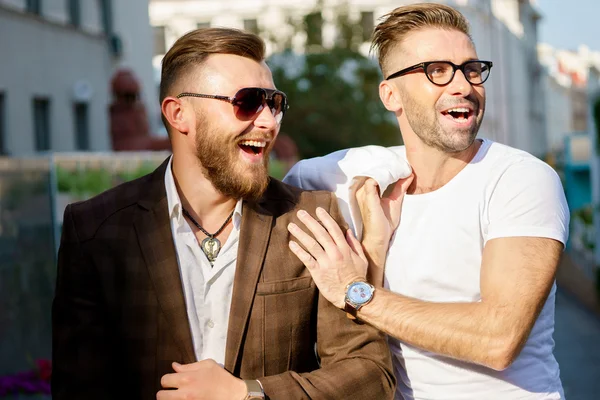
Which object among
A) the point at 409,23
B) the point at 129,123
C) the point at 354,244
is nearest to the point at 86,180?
the point at 129,123

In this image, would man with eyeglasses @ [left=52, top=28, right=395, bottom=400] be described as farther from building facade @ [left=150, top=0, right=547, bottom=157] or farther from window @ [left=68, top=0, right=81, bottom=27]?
building facade @ [left=150, top=0, right=547, bottom=157]

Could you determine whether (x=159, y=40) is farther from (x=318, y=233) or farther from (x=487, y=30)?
(x=318, y=233)

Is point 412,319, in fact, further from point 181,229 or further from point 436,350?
point 181,229

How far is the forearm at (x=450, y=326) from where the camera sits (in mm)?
3402

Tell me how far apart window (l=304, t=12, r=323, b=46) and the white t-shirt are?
32.6 metres

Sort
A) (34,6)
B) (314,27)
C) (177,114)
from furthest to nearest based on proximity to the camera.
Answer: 1. (314,27)
2. (34,6)
3. (177,114)

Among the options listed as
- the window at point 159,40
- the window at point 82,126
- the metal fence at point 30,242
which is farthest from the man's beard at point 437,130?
the window at point 159,40

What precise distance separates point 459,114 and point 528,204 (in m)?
0.49

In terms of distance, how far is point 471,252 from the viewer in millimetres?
3666

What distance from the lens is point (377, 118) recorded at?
3697 cm

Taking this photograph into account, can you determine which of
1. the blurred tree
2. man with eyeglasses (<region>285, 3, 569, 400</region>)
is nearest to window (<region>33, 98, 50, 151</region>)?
the blurred tree

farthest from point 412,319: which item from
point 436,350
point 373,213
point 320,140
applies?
point 320,140

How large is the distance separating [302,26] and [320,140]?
395 centimetres

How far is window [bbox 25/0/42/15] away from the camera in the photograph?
1933 centimetres
